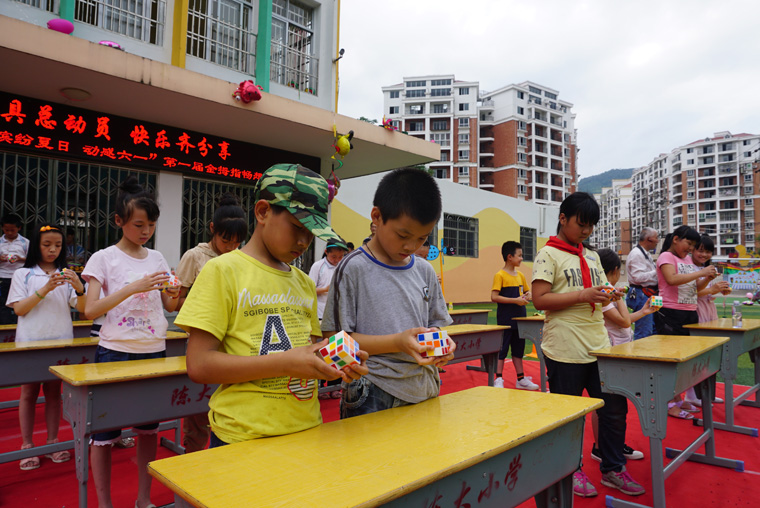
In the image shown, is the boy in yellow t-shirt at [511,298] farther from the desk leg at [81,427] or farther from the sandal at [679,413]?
the desk leg at [81,427]

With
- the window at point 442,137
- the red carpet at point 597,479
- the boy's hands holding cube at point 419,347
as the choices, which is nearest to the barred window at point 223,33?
the red carpet at point 597,479

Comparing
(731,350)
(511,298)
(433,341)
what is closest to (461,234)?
(511,298)

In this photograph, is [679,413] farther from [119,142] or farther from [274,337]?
[119,142]

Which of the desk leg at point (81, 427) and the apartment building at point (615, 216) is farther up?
the apartment building at point (615, 216)

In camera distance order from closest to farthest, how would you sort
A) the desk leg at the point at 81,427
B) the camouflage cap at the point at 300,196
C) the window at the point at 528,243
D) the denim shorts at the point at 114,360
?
the camouflage cap at the point at 300,196, the desk leg at the point at 81,427, the denim shorts at the point at 114,360, the window at the point at 528,243

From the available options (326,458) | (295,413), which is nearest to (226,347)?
(295,413)

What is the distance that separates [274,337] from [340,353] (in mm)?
285

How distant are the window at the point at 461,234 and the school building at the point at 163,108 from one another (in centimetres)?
734

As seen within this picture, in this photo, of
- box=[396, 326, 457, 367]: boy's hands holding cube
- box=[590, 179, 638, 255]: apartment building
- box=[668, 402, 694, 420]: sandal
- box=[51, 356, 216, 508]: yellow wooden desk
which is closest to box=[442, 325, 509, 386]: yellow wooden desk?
box=[668, 402, 694, 420]: sandal

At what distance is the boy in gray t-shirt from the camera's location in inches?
59.3

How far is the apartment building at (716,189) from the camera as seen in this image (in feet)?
211

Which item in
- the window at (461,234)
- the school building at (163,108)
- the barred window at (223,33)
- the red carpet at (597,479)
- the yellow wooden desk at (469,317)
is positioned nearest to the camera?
the red carpet at (597,479)

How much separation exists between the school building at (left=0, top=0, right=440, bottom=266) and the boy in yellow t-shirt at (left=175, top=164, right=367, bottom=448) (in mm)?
5142

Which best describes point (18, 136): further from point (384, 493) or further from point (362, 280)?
point (384, 493)
